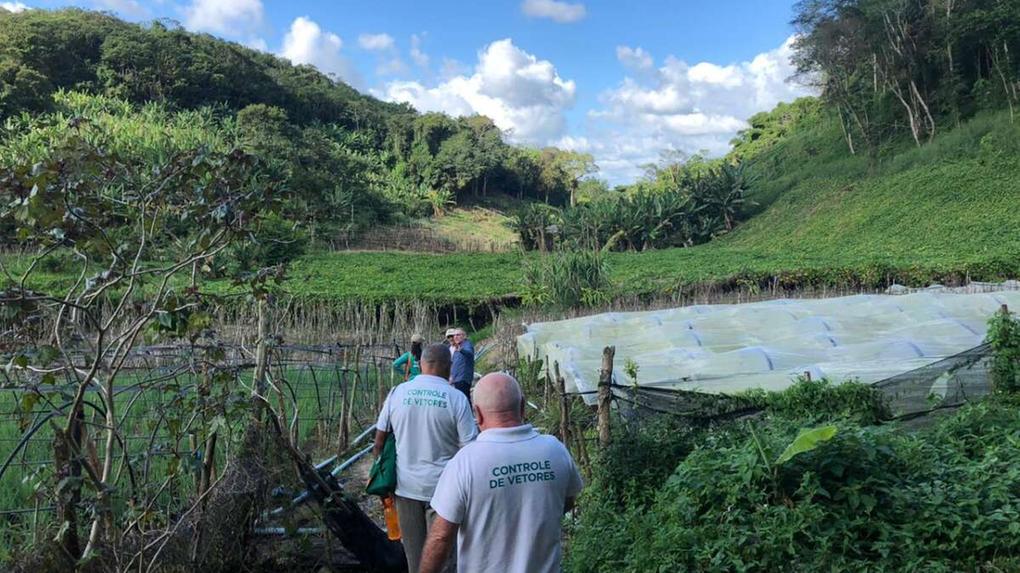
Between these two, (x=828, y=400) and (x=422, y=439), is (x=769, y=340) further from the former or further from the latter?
(x=422, y=439)

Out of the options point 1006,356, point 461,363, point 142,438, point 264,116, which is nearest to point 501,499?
point 142,438

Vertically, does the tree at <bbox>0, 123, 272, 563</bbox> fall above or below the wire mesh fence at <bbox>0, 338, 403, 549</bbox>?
above

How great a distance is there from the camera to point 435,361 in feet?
11.1

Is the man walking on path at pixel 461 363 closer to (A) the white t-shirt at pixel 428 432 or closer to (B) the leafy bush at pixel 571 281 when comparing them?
(A) the white t-shirt at pixel 428 432

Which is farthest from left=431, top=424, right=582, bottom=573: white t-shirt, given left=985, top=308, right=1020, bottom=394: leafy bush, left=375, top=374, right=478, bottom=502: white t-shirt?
left=985, top=308, right=1020, bottom=394: leafy bush

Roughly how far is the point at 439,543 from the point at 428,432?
3.63 feet

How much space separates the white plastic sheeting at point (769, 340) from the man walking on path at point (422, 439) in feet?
10.4

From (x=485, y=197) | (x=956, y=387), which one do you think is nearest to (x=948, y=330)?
(x=956, y=387)

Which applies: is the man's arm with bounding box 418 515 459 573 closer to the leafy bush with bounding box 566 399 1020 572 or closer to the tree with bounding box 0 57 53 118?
the leafy bush with bounding box 566 399 1020 572

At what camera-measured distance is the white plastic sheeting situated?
670 centimetres

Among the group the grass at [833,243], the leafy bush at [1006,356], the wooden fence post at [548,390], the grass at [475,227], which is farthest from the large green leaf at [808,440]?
the grass at [475,227]

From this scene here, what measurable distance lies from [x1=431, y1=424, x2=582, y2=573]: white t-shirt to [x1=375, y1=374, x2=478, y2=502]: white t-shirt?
1.04 meters

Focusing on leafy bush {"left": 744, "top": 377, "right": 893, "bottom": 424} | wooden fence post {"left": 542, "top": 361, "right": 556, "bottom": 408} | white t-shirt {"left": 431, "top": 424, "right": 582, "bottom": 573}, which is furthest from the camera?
wooden fence post {"left": 542, "top": 361, "right": 556, "bottom": 408}

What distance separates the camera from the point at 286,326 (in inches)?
504
